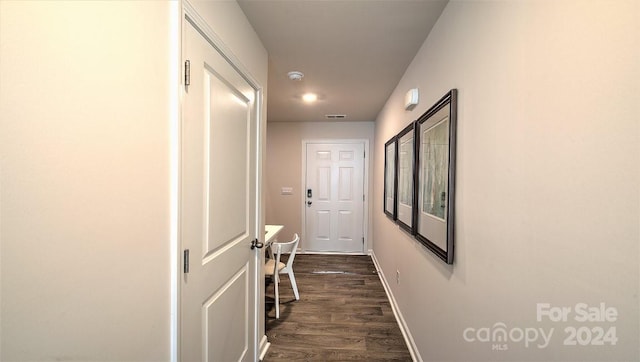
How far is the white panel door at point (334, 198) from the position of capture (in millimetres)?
4773

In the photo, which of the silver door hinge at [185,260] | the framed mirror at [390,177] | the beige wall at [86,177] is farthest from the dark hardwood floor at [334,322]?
the beige wall at [86,177]

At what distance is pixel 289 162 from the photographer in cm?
483

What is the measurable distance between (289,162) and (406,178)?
2746 mm

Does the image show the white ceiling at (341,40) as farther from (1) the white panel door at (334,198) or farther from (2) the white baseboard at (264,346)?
(2) the white baseboard at (264,346)

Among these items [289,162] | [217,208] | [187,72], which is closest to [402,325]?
[217,208]

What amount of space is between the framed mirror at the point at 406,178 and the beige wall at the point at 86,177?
5.47 feet

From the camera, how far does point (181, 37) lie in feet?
3.37

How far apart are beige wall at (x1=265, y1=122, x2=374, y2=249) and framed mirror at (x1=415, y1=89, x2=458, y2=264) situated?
2.84 m

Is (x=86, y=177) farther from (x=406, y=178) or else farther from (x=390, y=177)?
(x=390, y=177)

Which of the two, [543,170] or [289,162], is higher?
[289,162]

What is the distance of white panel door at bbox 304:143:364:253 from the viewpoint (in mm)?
4773

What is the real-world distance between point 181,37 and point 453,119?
4.05 ft

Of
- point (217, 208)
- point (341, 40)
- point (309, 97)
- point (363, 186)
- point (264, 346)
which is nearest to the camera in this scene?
point (217, 208)

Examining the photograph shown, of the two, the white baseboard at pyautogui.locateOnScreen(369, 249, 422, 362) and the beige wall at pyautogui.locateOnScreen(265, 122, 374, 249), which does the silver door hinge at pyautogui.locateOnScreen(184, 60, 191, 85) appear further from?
the beige wall at pyautogui.locateOnScreen(265, 122, 374, 249)
